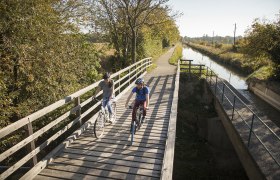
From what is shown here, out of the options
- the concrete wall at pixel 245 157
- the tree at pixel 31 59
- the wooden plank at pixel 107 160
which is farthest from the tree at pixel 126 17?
the wooden plank at pixel 107 160

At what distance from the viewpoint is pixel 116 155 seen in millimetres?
6180

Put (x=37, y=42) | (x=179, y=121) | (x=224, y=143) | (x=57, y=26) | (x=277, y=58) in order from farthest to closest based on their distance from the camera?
(x=277, y=58), (x=179, y=121), (x=224, y=143), (x=57, y=26), (x=37, y=42)

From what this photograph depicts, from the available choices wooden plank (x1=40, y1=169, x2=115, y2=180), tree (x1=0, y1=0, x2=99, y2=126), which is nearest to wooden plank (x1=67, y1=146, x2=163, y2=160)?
wooden plank (x1=40, y1=169, x2=115, y2=180)

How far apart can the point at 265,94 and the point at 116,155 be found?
14.2 metres

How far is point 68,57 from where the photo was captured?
10.5 m

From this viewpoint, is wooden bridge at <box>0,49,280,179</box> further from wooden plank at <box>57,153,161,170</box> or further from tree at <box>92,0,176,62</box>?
tree at <box>92,0,176,62</box>

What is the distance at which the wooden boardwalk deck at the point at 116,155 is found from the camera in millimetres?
5402

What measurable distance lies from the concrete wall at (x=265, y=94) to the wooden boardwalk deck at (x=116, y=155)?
975cm

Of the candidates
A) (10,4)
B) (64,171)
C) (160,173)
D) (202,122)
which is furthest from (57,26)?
(202,122)

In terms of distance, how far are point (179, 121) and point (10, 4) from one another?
1049 centimetres

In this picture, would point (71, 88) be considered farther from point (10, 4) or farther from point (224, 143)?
point (224, 143)

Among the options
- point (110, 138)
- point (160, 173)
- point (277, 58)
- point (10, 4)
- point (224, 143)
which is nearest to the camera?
point (160, 173)

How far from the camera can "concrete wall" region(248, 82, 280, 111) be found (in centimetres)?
1493

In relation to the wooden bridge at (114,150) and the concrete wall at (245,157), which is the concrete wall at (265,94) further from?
the wooden bridge at (114,150)
